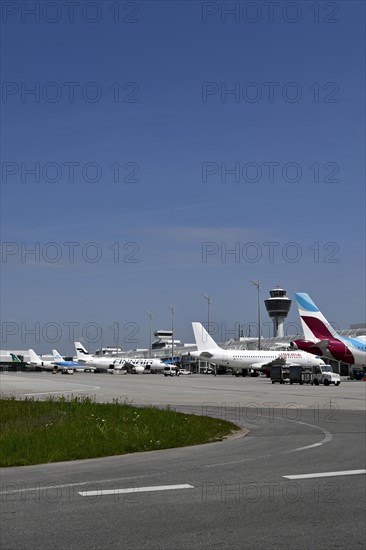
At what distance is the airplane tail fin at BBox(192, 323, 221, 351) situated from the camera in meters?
103

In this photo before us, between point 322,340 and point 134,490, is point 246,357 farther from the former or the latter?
point 134,490

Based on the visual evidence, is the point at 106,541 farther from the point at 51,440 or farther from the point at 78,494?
the point at 51,440

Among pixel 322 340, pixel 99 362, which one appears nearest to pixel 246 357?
pixel 322 340

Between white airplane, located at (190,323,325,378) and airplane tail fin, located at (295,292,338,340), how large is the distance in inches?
866

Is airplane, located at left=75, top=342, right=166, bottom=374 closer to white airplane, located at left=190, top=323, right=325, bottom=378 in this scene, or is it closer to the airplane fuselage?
white airplane, located at left=190, top=323, right=325, bottom=378

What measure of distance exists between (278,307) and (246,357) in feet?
304

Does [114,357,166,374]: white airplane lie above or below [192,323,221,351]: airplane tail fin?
below

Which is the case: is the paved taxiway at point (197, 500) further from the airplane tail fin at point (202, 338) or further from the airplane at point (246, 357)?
the airplane tail fin at point (202, 338)

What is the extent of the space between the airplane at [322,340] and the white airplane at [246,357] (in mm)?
20883

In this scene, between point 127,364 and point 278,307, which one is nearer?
point 127,364

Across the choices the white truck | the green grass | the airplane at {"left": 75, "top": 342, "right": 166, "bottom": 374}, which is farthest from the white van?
the green grass

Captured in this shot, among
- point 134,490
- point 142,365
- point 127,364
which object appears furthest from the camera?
point 127,364

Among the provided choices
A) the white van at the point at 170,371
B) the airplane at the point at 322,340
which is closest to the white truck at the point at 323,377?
the airplane at the point at 322,340

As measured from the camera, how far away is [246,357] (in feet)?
334
